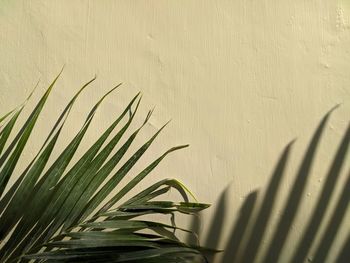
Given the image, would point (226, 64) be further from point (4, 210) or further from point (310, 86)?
point (4, 210)

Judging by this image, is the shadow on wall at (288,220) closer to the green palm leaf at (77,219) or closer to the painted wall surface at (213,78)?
the painted wall surface at (213,78)

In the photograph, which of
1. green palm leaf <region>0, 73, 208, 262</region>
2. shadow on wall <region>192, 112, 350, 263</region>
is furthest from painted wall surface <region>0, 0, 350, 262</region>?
green palm leaf <region>0, 73, 208, 262</region>

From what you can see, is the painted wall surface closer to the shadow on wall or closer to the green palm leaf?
the shadow on wall

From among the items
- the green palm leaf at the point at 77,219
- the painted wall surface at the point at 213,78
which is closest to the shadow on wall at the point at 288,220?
the painted wall surface at the point at 213,78

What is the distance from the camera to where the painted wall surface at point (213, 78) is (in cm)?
147

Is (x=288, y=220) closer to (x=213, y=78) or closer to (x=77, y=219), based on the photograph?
(x=213, y=78)

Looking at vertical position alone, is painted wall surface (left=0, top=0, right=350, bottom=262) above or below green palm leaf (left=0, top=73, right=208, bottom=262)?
above

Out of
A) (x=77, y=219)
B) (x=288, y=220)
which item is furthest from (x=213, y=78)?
(x=77, y=219)

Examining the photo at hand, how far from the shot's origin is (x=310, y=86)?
1488 millimetres

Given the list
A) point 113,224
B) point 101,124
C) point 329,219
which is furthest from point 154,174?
point 329,219

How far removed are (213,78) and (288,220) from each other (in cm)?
41

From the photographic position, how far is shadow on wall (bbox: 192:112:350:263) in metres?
1.44

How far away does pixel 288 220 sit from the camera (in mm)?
1456

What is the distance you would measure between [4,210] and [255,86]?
0.69m
